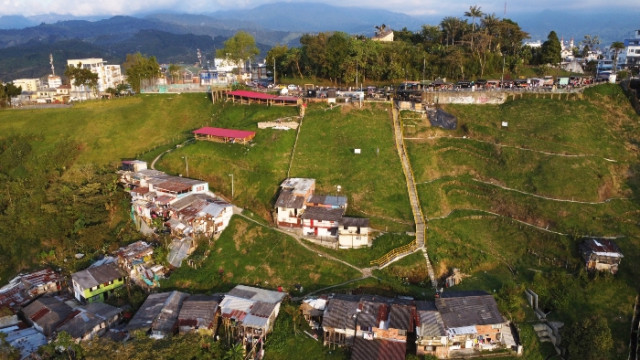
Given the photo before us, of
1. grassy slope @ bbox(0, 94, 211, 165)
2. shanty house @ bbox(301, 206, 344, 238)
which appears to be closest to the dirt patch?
shanty house @ bbox(301, 206, 344, 238)

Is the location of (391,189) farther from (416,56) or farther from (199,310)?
(416,56)

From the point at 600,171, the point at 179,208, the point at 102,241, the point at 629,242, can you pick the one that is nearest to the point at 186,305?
the point at 179,208

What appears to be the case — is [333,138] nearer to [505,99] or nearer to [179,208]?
[179,208]

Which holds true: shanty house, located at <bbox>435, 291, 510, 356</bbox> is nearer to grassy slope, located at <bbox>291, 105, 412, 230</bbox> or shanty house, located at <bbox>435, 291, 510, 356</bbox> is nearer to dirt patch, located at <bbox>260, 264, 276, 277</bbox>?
grassy slope, located at <bbox>291, 105, 412, 230</bbox>

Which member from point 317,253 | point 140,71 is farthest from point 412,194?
point 140,71

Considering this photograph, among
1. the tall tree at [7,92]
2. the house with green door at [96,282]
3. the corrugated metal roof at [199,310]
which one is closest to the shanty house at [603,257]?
the corrugated metal roof at [199,310]
